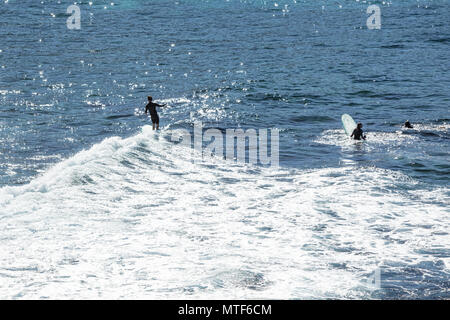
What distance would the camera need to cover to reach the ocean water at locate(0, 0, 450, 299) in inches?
663

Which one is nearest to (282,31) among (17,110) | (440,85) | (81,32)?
(81,32)

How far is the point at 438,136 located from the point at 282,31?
1297 inches

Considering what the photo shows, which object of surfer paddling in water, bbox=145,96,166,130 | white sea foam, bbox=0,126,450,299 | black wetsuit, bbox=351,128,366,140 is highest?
surfer paddling in water, bbox=145,96,166,130

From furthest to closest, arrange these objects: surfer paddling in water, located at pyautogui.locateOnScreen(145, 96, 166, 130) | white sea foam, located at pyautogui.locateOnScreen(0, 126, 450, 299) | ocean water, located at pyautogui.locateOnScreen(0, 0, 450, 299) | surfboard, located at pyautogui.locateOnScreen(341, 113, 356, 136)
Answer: surfboard, located at pyautogui.locateOnScreen(341, 113, 356, 136) < surfer paddling in water, located at pyautogui.locateOnScreen(145, 96, 166, 130) < ocean water, located at pyautogui.locateOnScreen(0, 0, 450, 299) < white sea foam, located at pyautogui.locateOnScreen(0, 126, 450, 299)

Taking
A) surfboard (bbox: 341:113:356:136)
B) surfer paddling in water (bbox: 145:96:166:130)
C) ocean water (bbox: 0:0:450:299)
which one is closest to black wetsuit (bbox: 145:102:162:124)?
surfer paddling in water (bbox: 145:96:166:130)

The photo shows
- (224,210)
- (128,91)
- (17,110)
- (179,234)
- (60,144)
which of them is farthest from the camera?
(128,91)

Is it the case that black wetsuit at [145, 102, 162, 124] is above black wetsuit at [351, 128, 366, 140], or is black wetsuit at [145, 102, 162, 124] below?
above

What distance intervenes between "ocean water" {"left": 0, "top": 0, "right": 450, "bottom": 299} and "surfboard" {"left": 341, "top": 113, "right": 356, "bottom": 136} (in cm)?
62

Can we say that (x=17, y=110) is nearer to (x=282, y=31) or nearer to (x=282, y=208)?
(x=282, y=208)

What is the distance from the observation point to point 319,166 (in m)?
26.6

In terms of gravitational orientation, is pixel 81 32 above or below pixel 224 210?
above

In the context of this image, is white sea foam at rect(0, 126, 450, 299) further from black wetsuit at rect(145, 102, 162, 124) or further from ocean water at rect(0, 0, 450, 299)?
black wetsuit at rect(145, 102, 162, 124)

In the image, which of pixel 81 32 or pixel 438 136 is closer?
pixel 438 136

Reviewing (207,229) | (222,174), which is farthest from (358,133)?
(207,229)
